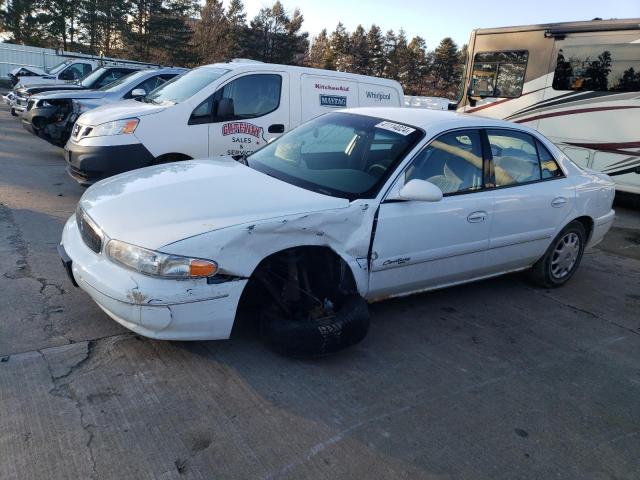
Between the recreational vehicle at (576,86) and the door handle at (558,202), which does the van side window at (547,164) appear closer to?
the door handle at (558,202)

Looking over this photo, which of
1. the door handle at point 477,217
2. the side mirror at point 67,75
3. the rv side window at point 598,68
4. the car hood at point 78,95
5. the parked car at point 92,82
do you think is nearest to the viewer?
the door handle at point 477,217

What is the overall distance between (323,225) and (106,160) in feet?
12.7

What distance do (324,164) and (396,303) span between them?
1343mm

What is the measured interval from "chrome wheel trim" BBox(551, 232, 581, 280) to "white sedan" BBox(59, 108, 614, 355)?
11 centimetres

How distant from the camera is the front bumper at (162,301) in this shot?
2830 mm

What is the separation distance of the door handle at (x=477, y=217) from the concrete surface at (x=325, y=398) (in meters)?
0.82

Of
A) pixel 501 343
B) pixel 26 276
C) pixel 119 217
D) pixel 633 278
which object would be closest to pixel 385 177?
pixel 501 343

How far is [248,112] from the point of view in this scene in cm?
680

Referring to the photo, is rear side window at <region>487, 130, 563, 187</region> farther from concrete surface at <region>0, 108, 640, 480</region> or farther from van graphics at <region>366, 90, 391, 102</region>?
van graphics at <region>366, 90, 391, 102</region>

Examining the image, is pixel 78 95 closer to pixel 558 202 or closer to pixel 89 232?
pixel 89 232

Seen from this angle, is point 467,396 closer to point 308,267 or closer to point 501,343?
point 501,343

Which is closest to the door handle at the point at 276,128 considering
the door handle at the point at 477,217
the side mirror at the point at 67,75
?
the door handle at the point at 477,217

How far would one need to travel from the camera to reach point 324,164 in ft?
13.2

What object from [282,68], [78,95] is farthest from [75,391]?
[78,95]
